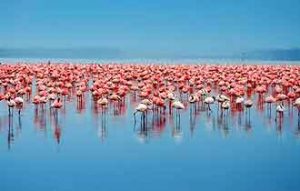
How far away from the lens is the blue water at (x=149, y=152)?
Answer: 7.07 metres

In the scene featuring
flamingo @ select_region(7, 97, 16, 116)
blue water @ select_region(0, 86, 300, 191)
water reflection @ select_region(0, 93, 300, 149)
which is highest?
flamingo @ select_region(7, 97, 16, 116)

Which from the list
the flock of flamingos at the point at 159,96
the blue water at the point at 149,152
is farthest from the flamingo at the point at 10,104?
the blue water at the point at 149,152

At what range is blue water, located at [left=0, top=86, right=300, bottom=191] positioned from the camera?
7.07m

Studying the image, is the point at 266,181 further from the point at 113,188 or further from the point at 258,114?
the point at 258,114

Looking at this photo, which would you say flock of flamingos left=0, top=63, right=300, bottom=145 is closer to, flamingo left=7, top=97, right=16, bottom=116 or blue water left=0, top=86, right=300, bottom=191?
flamingo left=7, top=97, right=16, bottom=116

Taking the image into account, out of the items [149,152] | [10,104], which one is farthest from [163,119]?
[149,152]

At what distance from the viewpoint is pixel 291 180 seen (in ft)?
23.6

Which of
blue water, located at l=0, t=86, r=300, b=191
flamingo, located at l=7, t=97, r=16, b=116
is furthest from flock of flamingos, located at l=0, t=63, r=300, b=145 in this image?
blue water, located at l=0, t=86, r=300, b=191

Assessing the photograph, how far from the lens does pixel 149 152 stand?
27.6 ft

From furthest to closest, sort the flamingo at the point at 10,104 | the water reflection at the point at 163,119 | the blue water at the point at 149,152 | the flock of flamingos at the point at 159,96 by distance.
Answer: the flock of flamingos at the point at 159,96, the flamingo at the point at 10,104, the water reflection at the point at 163,119, the blue water at the point at 149,152

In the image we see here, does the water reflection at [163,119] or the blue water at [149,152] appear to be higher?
the water reflection at [163,119]

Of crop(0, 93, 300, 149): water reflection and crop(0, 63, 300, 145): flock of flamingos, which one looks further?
crop(0, 63, 300, 145): flock of flamingos

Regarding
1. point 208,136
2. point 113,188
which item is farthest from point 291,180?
point 208,136

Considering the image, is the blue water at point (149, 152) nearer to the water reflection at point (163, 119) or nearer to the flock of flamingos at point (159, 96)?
the water reflection at point (163, 119)
